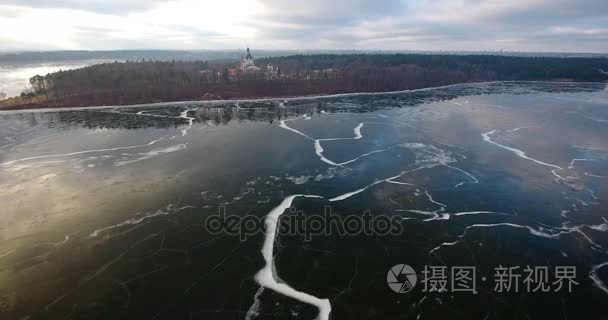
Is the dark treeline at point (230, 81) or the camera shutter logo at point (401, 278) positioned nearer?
the camera shutter logo at point (401, 278)

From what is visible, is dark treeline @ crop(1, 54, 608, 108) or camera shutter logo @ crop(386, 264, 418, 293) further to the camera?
dark treeline @ crop(1, 54, 608, 108)

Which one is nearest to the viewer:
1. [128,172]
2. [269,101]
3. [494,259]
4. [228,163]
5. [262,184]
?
[494,259]

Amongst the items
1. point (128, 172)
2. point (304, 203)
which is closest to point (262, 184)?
point (304, 203)

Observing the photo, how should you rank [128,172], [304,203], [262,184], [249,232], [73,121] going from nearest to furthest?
[249,232] → [304,203] → [262,184] → [128,172] → [73,121]

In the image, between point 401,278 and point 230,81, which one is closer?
point 401,278

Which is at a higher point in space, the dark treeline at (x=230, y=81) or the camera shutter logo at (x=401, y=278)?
the dark treeline at (x=230, y=81)

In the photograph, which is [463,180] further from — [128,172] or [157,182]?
[128,172]

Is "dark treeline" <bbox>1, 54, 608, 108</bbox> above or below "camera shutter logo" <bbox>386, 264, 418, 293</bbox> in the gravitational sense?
above

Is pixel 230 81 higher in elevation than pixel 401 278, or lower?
higher
